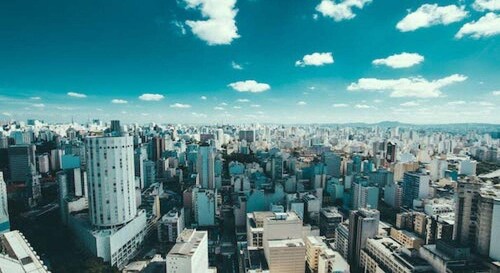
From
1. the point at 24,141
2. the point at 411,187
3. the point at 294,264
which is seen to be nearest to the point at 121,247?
the point at 294,264

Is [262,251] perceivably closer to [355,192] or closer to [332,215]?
[332,215]

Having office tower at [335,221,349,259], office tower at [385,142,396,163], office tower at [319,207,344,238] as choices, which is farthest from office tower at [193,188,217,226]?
office tower at [385,142,396,163]

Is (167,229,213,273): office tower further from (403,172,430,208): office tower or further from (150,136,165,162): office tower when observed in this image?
(150,136,165,162): office tower

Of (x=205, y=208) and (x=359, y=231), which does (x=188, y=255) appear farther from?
(x=205, y=208)

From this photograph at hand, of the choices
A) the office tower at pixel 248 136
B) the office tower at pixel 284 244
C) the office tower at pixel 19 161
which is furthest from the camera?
the office tower at pixel 248 136

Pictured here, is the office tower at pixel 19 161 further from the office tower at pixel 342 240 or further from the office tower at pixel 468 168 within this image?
the office tower at pixel 468 168

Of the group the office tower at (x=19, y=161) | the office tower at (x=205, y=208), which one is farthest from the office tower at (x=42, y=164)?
the office tower at (x=205, y=208)
